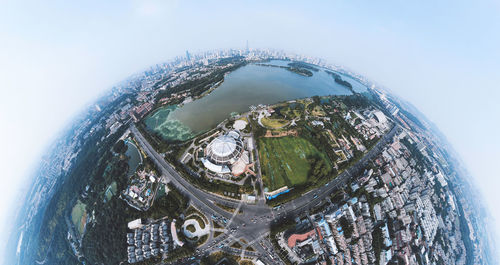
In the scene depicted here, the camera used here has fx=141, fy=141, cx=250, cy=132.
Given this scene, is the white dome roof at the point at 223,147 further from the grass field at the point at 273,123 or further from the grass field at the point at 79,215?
the grass field at the point at 79,215

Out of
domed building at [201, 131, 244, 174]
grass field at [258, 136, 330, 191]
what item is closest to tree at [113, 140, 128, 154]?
domed building at [201, 131, 244, 174]

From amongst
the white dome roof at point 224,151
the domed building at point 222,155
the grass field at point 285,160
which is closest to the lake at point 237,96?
the white dome roof at point 224,151

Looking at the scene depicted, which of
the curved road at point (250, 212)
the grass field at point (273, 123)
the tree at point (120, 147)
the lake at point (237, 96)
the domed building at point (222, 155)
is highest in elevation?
the lake at point (237, 96)

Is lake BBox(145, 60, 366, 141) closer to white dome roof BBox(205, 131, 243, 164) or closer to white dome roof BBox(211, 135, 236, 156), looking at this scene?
white dome roof BBox(205, 131, 243, 164)

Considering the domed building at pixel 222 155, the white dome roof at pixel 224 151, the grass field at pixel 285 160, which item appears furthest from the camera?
the white dome roof at pixel 224 151

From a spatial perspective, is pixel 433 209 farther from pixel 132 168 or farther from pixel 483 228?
pixel 132 168

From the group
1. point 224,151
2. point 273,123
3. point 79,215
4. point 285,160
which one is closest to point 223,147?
point 224,151

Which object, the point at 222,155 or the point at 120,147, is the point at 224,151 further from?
the point at 120,147

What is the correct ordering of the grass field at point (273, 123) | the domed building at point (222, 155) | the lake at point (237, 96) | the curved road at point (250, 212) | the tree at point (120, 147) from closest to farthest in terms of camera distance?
the curved road at point (250, 212), the domed building at point (222, 155), the tree at point (120, 147), the grass field at point (273, 123), the lake at point (237, 96)
